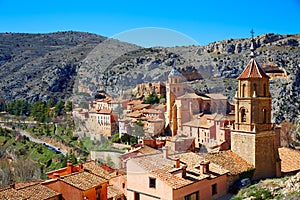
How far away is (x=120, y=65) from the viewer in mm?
4133

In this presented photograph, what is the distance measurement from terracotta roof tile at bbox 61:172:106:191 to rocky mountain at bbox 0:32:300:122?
2380 millimetres

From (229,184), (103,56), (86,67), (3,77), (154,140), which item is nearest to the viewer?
(154,140)

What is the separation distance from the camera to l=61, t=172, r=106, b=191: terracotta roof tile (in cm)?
809

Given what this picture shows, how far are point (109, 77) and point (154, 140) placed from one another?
3.05 ft

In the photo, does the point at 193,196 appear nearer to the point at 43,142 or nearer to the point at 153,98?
the point at 153,98

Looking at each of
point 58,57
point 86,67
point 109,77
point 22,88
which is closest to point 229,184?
point 86,67

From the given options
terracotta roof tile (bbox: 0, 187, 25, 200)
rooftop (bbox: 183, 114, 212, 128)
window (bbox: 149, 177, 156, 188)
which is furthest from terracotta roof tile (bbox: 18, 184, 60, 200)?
rooftop (bbox: 183, 114, 212, 128)

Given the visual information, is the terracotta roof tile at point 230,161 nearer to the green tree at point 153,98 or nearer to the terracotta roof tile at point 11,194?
the terracotta roof tile at point 11,194

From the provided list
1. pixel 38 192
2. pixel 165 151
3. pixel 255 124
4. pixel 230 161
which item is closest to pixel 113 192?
pixel 38 192

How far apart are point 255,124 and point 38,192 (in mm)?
5342

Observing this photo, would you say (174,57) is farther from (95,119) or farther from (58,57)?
(58,57)

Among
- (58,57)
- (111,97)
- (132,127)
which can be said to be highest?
(58,57)

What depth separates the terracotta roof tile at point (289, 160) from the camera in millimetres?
10406

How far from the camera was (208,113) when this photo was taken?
4070 mm
